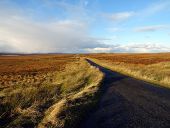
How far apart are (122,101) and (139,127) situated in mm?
4686

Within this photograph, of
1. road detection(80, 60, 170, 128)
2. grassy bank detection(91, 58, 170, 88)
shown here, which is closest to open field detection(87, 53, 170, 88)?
grassy bank detection(91, 58, 170, 88)

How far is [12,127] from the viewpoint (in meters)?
9.73

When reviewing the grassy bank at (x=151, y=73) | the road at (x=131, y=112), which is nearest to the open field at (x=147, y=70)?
the grassy bank at (x=151, y=73)

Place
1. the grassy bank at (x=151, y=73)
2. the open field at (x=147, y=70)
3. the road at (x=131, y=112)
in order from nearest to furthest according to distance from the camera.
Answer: the road at (x=131, y=112)
the grassy bank at (x=151, y=73)
the open field at (x=147, y=70)

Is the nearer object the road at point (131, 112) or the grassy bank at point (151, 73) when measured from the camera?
the road at point (131, 112)

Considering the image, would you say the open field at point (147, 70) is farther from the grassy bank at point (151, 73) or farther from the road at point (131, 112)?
the road at point (131, 112)

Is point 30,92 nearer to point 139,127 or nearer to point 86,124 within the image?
point 86,124

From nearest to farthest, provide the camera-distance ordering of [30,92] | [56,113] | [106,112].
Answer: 1. [56,113]
2. [106,112]
3. [30,92]

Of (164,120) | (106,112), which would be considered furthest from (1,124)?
(164,120)

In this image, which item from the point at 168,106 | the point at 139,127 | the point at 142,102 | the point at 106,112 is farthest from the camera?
the point at 142,102

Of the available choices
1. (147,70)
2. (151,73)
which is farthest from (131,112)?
(147,70)

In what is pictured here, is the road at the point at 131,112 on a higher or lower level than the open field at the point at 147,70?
higher

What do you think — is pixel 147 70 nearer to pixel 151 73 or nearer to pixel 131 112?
pixel 151 73

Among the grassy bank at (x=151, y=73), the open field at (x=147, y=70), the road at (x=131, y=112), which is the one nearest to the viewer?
the road at (x=131, y=112)
